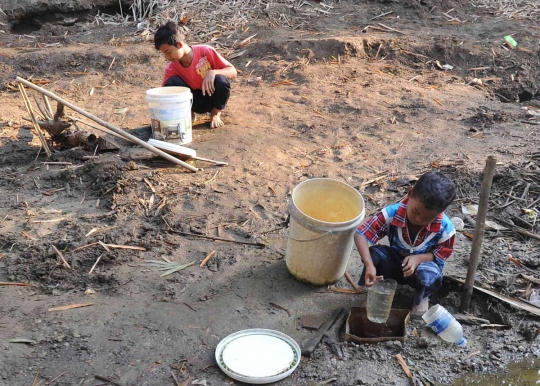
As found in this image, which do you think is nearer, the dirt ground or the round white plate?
the round white plate

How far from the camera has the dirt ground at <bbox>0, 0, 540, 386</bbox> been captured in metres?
3.14

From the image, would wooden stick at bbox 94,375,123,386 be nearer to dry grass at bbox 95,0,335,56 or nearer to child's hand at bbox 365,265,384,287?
child's hand at bbox 365,265,384,287

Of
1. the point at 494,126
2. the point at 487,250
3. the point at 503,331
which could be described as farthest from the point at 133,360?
the point at 494,126

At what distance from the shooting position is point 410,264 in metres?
3.24

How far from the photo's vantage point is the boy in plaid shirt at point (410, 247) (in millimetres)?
3229

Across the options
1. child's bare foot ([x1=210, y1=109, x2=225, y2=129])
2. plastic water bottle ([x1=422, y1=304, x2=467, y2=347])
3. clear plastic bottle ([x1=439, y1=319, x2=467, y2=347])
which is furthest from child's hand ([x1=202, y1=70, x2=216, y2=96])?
clear plastic bottle ([x1=439, y1=319, x2=467, y2=347])

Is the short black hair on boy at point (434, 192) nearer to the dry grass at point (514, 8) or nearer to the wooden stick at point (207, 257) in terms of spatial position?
the wooden stick at point (207, 257)

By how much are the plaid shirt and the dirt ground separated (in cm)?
41

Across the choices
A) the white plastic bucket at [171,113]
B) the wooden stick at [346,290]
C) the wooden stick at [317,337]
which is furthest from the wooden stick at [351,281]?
the white plastic bucket at [171,113]

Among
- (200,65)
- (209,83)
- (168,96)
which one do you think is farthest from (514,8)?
(168,96)

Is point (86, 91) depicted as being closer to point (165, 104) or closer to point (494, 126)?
point (165, 104)

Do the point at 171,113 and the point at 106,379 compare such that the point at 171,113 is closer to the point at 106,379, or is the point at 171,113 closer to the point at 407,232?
the point at 407,232

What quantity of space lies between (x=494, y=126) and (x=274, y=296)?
3.85m

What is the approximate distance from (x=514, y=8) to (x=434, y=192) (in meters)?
8.04
